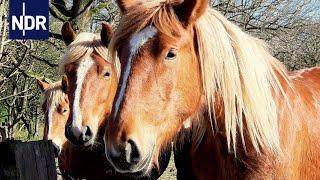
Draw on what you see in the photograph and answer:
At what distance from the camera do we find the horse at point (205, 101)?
227 cm

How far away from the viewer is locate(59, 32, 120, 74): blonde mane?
4.36 metres

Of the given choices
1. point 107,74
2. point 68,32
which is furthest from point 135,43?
point 68,32

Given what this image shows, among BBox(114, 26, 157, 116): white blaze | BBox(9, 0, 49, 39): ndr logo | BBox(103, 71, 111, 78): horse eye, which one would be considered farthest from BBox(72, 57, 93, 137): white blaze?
BBox(9, 0, 49, 39): ndr logo

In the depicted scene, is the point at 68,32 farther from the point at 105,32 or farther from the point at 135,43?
the point at 135,43

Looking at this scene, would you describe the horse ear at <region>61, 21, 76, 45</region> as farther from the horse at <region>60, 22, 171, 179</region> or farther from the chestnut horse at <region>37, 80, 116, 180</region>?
the chestnut horse at <region>37, 80, 116, 180</region>

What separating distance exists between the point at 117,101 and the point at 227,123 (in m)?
0.60

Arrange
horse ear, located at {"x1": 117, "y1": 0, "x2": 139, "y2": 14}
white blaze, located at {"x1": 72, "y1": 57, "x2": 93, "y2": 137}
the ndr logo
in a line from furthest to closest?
the ndr logo < white blaze, located at {"x1": 72, "y1": 57, "x2": 93, "y2": 137} < horse ear, located at {"x1": 117, "y1": 0, "x2": 139, "y2": 14}

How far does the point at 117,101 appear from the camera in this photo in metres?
2.27

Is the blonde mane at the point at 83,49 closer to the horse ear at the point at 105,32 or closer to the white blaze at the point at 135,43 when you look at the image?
the horse ear at the point at 105,32

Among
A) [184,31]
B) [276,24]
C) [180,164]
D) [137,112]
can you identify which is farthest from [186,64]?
[276,24]

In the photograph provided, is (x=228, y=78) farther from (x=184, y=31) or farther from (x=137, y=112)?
(x=137, y=112)

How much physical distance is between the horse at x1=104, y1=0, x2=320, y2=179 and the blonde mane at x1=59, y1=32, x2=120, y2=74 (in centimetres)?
171

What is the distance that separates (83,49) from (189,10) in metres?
2.11

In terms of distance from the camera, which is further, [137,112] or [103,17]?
[103,17]
